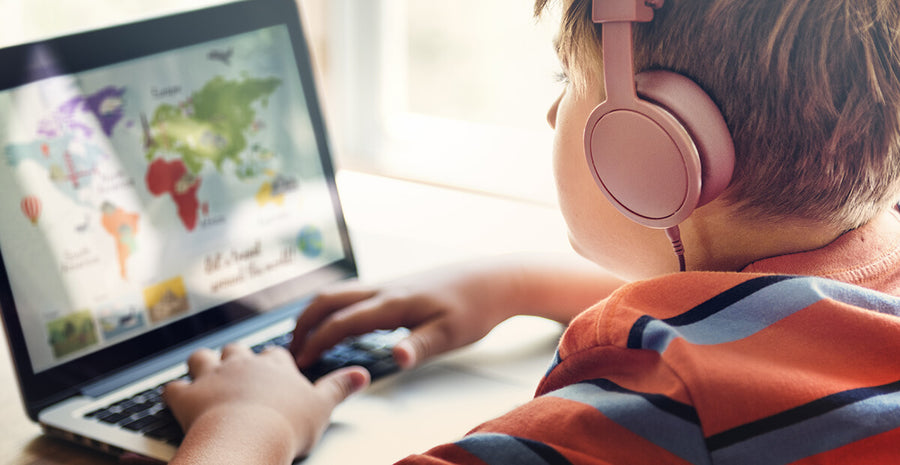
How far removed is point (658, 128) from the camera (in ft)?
1.60

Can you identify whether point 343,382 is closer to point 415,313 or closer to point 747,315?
point 415,313

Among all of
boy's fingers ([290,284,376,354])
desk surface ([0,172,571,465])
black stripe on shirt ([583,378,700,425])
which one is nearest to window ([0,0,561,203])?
desk surface ([0,172,571,465])

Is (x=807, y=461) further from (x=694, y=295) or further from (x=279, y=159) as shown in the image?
(x=279, y=159)

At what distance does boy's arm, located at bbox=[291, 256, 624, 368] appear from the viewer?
77cm

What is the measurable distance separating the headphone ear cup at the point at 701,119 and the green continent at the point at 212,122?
0.48m

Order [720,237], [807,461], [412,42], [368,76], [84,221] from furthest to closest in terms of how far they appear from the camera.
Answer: [412,42]
[368,76]
[84,221]
[720,237]
[807,461]

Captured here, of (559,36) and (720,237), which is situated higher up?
(559,36)

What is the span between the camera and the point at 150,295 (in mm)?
777

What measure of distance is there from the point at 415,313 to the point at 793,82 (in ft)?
1.40

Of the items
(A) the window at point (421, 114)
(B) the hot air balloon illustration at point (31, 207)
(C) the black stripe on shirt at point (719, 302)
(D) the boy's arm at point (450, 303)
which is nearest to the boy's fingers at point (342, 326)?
(D) the boy's arm at point (450, 303)

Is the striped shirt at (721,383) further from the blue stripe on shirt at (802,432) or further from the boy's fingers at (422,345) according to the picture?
the boy's fingers at (422,345)

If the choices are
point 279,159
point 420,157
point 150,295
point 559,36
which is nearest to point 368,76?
point 420,157

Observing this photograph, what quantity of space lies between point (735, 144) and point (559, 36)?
142 millimetres

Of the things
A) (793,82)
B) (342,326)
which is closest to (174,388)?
(342,326)
